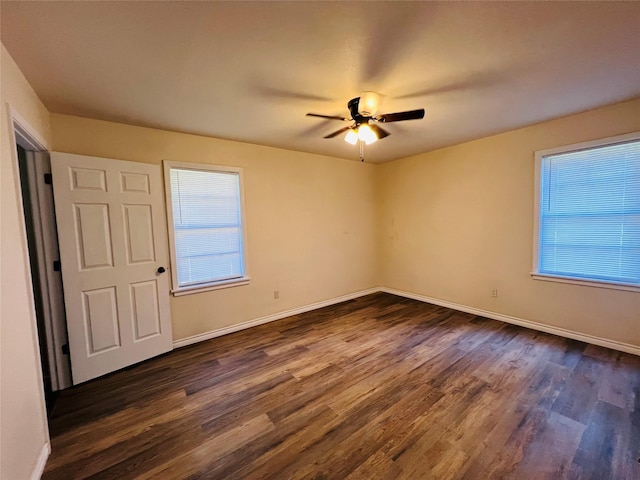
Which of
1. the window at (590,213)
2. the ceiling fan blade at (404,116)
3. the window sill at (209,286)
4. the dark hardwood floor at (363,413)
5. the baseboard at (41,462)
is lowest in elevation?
the dark hardwood floor at (363,413)

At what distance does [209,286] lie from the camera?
3.34 m

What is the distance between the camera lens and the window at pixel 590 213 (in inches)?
106

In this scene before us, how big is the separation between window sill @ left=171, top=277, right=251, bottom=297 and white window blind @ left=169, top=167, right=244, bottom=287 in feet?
0.17

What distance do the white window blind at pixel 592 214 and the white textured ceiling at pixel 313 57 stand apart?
592mm

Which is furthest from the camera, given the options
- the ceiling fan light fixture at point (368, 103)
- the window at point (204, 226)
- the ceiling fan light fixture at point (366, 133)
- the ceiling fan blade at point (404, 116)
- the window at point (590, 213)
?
the window at point (204, 226)

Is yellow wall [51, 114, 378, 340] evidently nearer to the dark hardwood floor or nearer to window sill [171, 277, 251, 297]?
window sill [171, 277, 251, 297]

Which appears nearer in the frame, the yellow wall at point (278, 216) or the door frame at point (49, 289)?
the door frame at point (49, 289)

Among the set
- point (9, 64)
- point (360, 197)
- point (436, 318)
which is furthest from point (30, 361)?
point (360, 197)

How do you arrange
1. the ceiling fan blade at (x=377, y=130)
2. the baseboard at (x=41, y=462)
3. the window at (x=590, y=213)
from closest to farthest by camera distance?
the baseboard at (x=41, y=462) → the ceiling fan blade at (x=377, y=130) → the window at (x=590, y=213)

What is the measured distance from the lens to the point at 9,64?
1623 mm

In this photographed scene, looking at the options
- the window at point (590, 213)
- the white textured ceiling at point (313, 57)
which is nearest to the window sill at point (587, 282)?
the window at point (590, 213)

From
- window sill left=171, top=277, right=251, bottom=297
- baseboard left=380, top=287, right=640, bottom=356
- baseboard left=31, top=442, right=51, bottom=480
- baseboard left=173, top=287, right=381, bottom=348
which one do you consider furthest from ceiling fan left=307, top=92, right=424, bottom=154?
baseboard left=380, top=287, right=640, bottom=356

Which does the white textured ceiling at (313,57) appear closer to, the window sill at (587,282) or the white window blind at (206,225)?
the white window blind at (206,225)

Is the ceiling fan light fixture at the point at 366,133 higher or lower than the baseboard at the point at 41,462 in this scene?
higher
